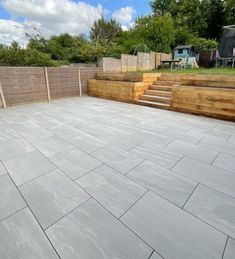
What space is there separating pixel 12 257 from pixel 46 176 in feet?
2.70

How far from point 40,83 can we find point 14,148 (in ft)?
12.0

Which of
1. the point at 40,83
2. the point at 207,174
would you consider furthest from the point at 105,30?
the point at 207,174

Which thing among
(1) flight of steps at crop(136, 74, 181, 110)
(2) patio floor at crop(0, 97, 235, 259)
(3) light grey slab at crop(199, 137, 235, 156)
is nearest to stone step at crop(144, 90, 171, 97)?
(1) flight of steps at crop(136, 74, 181, 110)

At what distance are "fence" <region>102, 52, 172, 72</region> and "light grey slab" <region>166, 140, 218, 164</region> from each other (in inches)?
228

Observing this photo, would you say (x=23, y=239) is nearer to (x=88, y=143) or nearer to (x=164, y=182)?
(x=164, y=182)

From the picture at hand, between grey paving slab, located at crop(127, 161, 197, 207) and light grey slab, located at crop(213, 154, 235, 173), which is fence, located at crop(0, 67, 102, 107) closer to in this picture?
grey paving slab, located at crop(127, 161, 197, 207)

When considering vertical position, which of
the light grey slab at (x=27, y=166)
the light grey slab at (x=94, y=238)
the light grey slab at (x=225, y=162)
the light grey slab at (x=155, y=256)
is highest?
the light grey slab at (x=27, y=166)

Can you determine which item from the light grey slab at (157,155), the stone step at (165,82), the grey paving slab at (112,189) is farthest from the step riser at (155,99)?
the grey paving slab at (112,189)

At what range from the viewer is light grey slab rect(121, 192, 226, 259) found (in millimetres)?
990

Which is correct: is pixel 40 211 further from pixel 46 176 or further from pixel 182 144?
pixel 182 144

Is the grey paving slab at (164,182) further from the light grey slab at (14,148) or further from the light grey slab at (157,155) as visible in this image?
the light grey slab at (14,148)

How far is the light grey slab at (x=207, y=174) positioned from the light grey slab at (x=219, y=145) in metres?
0.55

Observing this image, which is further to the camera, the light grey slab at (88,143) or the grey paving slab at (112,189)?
the light grey slab at (88,143)

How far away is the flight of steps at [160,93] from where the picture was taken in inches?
185
